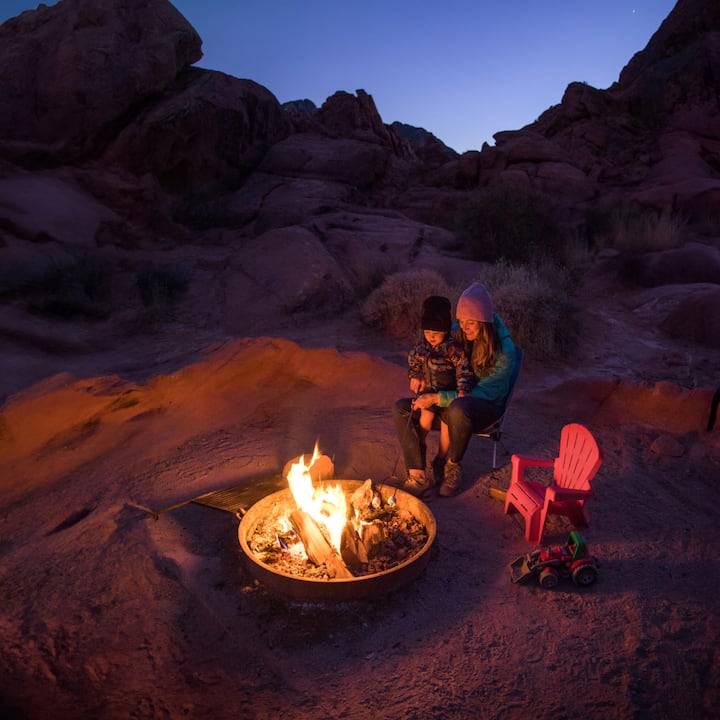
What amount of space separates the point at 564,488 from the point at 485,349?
1.05 metres

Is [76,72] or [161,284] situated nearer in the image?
[161,284]

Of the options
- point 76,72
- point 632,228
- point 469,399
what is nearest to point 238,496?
point 469,399

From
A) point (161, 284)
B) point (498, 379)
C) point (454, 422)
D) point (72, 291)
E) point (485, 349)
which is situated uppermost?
point (161, 284)

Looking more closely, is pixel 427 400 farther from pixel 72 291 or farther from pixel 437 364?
pixel 72 291

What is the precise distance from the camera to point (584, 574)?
3.08m

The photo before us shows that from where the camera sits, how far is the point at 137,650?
2.87 meters

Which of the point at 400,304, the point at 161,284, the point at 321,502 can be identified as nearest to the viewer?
the point at 321,502

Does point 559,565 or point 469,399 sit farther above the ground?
point 469,399

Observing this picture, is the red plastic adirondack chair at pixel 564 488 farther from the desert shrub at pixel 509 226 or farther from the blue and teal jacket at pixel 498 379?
the desert shrub at pixel 509 226

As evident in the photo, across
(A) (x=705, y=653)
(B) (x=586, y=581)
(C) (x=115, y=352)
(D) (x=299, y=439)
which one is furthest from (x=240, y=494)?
(C) (x=115, y=352)

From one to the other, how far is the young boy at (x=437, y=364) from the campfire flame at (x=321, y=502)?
0.85m

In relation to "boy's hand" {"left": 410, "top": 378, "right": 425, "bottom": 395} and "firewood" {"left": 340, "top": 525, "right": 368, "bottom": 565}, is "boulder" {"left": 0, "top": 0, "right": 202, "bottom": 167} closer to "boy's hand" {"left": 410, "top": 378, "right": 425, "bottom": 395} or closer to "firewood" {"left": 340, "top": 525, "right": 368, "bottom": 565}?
"boy's hand" {"left": 410, "top": 378, "right": 425, "bottom": 395}

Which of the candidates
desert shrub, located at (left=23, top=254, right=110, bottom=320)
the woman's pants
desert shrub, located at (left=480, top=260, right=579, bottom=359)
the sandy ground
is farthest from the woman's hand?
desert shrub, located at (left=23, top=254, right=110, bottom=320)

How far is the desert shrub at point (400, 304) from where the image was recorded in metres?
7.80
